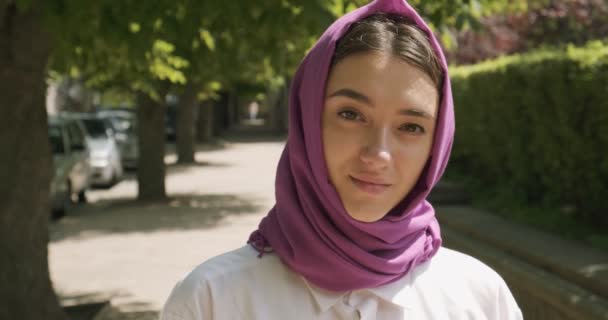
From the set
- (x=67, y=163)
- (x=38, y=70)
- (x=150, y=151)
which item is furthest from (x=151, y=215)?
(x=38, y=70)

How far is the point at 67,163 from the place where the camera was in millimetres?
12953

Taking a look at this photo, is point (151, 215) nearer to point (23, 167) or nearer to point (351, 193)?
point (23, 167)

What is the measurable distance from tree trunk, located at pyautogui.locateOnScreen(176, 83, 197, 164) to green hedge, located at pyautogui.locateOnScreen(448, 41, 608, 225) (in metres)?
11.6

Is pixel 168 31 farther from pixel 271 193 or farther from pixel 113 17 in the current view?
pixel 271 193

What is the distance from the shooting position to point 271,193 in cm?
1513

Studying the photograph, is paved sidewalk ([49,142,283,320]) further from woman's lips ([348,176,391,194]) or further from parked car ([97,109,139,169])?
woman's lips ([348,176,391,194])

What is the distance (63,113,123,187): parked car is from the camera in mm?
16078

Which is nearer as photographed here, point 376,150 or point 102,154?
point 376,150

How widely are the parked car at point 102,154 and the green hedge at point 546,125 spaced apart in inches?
337

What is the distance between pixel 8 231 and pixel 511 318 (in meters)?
4.48

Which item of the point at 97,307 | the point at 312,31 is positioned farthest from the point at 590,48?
the point at 97,307

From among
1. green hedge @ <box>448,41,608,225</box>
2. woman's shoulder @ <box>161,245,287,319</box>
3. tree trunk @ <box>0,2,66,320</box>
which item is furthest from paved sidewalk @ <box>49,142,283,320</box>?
woman's shoulder @ <box>161,245,287,319</box>

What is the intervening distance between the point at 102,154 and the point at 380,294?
15.0 m

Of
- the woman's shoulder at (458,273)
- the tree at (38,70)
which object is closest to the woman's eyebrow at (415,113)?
the woman's shoulder at (458,273)
